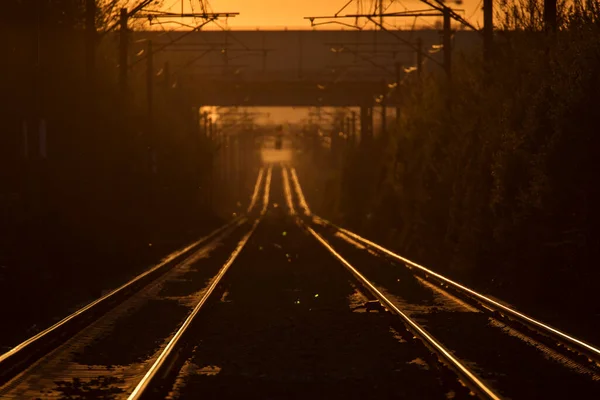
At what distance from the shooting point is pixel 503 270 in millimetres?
28188

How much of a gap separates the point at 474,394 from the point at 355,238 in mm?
46400

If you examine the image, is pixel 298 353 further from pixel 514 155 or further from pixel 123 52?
pixel 123 52

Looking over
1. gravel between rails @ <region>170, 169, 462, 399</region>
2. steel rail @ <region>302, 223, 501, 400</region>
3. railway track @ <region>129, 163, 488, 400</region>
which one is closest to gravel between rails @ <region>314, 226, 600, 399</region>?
steel rail @ <region>302, 223, 501, 400</region>

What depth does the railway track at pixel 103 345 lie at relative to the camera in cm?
1238

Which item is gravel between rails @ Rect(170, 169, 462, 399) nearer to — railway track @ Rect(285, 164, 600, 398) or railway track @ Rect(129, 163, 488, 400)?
railway track @ Rect(129, 163, 488, 400)

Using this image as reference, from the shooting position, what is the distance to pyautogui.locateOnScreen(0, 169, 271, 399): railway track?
40.6 feet

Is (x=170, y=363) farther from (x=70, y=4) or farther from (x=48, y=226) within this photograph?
(x=70, y=4)

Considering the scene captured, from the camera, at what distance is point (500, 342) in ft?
54.3

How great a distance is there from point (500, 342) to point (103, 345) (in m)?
5.15

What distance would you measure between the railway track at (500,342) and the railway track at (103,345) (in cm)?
371

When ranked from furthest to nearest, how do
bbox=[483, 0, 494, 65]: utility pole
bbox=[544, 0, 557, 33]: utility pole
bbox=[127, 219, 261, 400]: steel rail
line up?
bbox=[483, 0, 494, 65]: utility pole → bbox=[544, 0, 557, 33]: utility pole → bbox=[127, 219, 261, 400]: steel rail

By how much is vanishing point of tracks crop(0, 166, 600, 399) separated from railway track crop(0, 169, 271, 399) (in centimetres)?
2

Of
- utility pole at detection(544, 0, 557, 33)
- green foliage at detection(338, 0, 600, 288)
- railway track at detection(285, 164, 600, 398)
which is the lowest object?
railway track at detection(285, 164, 600, 398)

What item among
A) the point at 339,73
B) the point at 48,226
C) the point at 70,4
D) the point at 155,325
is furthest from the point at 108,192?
the point at 339,73
